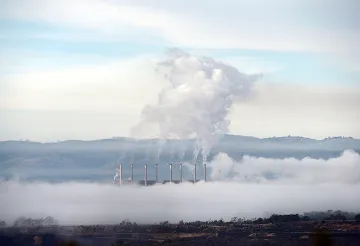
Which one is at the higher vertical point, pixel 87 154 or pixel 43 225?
pixel 87 154

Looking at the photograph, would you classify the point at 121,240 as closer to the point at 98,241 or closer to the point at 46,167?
the point at 98,241

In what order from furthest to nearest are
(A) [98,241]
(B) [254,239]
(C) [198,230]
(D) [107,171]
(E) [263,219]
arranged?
(D) [107,171], (E) [263,219], (C) [198,230], (B) [254,239], (A) [98,241]

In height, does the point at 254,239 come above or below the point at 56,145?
below

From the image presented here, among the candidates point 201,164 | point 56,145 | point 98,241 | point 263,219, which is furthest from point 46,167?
point 98,241

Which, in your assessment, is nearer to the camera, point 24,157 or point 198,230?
point 198,230

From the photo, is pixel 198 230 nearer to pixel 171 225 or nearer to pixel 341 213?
pixel 171 225

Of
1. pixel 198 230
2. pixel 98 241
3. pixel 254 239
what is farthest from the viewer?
pixel 198 230

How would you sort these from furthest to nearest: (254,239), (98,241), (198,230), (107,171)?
(107,171) → (198,230) → (254,239) → (98,241)

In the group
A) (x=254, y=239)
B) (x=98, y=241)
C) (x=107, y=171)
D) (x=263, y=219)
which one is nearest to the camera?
(x=98, y=241)

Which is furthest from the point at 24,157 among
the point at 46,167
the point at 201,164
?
the point at 201,164
